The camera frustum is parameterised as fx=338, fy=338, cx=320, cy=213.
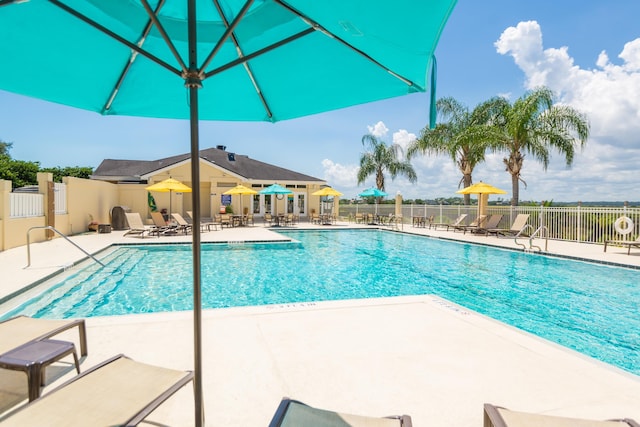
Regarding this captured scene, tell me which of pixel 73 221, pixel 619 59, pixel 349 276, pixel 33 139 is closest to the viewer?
pixel 349 276

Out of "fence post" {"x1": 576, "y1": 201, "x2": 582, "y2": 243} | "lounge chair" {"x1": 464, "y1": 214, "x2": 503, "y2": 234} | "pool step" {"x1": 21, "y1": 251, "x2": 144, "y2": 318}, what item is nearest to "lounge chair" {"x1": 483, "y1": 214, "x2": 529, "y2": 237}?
"lounge chair" {"x1": 464, "y1": 214, "x2": 503, "y2": 234}

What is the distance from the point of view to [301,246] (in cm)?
1344

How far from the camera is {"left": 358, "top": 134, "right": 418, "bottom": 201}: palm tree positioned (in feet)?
104

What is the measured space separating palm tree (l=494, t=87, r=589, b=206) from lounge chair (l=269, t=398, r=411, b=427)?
2015 centimetres

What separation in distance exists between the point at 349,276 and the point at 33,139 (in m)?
41.6

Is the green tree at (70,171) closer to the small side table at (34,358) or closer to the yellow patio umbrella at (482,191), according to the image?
the yellow patio umbrella at (482,191)

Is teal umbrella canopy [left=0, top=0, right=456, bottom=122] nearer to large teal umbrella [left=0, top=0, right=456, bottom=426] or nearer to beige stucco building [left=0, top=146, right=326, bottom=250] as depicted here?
large teal umbrella [left=0, top=0, right=456, bottom=426]

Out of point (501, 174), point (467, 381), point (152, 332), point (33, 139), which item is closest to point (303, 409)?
point (467, 381)

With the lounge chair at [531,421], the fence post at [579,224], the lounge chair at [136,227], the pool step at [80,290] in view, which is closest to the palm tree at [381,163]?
the fence post at [579,224]

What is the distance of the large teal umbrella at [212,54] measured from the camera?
1.88 meters

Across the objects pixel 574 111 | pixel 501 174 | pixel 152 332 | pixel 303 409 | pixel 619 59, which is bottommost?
pixel 152 332

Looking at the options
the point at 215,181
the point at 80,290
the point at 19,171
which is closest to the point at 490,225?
the point at 80,290

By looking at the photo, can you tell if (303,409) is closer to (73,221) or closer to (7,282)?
(7,282)

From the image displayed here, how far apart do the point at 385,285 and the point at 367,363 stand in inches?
190
